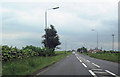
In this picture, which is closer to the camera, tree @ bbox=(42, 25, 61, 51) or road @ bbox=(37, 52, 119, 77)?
road @ bbox=(37, 52, 119, 77)

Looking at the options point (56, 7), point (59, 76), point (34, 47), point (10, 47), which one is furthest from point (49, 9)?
point (59, 76)

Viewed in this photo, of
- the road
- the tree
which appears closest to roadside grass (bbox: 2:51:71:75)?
the road

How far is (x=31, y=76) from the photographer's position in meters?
10.1

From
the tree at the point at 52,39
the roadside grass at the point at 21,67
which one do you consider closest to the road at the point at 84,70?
the roadside grass at the point at 21,67

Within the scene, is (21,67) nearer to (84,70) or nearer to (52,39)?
(84,70)

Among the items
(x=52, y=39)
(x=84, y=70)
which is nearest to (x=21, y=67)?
(x=84, y=70)

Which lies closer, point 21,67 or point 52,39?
point 21,67

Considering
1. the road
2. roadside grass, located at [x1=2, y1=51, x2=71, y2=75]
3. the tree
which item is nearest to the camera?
roadside grass, located at [x1=2, y1=51, x2=71, y2=75]

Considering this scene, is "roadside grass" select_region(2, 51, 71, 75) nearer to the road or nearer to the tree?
the road

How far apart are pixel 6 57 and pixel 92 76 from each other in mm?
8695

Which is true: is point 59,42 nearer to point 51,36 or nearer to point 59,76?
point 51,36

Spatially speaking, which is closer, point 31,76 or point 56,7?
point 31,76

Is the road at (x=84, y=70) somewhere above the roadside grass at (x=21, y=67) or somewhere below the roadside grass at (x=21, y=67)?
below

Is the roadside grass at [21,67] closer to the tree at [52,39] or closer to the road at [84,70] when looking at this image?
the road at [84,70]
